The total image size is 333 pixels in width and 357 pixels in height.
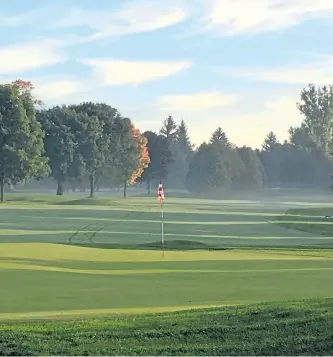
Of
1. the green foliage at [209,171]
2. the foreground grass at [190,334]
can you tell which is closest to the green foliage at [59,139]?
the green foliage at [209,171]

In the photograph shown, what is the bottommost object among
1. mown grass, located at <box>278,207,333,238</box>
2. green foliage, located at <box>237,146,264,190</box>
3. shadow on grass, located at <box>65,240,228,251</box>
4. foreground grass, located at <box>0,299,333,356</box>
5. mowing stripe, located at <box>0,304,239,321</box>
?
mown grass, located at <box>278,207,333,238</box>

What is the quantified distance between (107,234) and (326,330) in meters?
33.9

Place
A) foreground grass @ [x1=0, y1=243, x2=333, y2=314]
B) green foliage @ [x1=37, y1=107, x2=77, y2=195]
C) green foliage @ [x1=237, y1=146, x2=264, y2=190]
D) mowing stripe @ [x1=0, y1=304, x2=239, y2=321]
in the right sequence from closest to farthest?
mowing stripe @ [x1=0, y1=304, x2=239, y2=321] → foreground grass @ [x1=0, y1=243, x2=333, y2=314] → green foliage @ [x1=37, y1=107, x2=77, y2=195] → green foliage @ [x1=237, y1=146, x2=264, y2=190]

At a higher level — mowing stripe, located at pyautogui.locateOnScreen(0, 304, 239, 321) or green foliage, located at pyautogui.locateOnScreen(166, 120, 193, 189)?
green foliage, located at pyautogui.locateOnScreen(166, 120, 193, 189)

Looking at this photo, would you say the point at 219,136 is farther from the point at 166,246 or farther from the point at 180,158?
the point at 166,246

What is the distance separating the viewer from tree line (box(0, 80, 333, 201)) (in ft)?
268

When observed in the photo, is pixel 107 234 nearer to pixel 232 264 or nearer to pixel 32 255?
pixel 32 255

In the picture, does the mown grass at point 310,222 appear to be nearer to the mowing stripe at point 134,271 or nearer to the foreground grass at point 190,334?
the mowing stripe at point 134,271

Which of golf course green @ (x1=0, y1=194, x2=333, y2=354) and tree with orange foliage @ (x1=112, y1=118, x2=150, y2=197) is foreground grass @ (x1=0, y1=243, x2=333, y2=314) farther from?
tree with orange foliage @ (x1=112, y1=118, x2=150, y2=197)

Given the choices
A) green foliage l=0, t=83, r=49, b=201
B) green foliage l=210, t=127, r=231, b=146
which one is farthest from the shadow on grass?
green foliage l=210, t=127, r=231, b=146

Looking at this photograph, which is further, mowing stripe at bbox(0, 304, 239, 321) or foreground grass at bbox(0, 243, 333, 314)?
foreground grass at bbox(0, 243, 333, 314)

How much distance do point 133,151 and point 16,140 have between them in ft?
115

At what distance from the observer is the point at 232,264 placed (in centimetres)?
2416

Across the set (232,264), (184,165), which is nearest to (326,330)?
(232,264)
